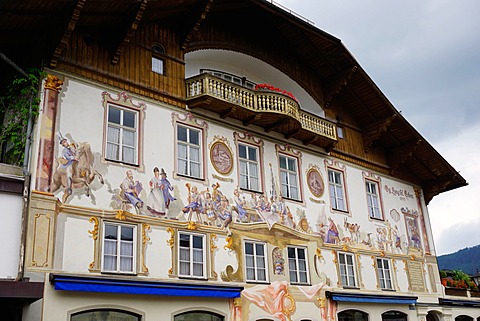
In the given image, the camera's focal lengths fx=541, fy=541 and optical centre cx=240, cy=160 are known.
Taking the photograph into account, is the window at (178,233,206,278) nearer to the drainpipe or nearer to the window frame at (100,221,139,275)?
the window frame at (100,221,139,275)

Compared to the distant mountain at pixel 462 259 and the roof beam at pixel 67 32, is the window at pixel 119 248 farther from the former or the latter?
the distant mountain at pixel 462 259

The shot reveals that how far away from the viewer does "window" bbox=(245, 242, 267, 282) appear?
1692 centimetres

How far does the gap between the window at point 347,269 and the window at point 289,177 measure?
3.05 metres

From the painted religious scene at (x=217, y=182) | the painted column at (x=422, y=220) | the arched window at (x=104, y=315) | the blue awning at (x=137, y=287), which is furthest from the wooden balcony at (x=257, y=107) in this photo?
the painted column at (x=422, y=220)

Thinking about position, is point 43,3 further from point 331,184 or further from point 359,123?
point 359,123

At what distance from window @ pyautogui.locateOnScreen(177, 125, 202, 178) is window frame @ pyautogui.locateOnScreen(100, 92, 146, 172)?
1341mm

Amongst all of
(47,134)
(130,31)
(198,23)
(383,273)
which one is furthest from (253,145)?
(383,273)

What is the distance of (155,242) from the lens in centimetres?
1472

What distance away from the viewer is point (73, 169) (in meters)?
13.9

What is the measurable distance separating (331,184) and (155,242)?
8998mm

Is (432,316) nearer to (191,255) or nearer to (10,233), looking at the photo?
(191,255)

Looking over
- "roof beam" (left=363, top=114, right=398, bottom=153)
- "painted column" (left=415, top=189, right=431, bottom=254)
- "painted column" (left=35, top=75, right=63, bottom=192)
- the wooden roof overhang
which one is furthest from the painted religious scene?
the wooden roof overhang

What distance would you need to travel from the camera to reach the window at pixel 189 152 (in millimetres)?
16406

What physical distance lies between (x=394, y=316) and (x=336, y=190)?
559 cm
